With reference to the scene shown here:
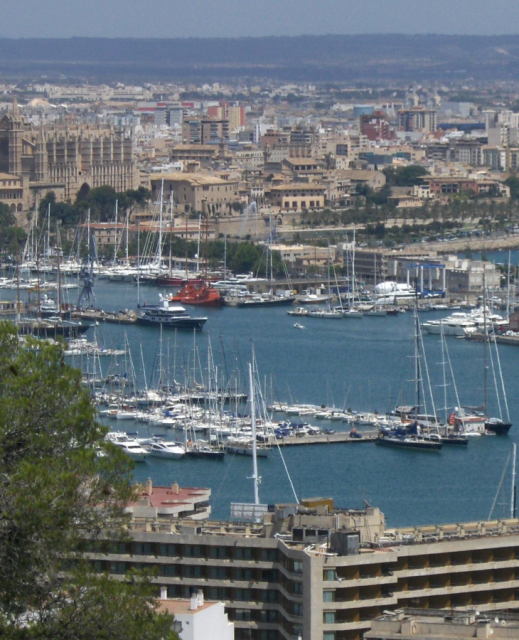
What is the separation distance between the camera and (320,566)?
8.45 metres

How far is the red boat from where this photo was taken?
30.8m

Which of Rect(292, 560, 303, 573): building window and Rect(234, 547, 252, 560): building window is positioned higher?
Rect(292, 560, 303, 573): building window

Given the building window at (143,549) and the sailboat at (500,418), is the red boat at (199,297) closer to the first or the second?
the sailboat at (500,418)

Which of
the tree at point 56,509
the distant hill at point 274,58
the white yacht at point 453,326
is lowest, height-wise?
the distant hill at point 274,58

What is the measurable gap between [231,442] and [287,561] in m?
9.12

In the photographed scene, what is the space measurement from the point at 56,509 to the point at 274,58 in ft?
528

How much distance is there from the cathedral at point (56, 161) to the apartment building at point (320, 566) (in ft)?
110

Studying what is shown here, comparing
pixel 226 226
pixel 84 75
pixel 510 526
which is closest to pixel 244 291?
pixel 226 226

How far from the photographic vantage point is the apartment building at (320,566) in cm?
851

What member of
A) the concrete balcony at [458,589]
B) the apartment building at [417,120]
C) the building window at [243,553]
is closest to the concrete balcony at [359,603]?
the concrete balcony at [458,589]

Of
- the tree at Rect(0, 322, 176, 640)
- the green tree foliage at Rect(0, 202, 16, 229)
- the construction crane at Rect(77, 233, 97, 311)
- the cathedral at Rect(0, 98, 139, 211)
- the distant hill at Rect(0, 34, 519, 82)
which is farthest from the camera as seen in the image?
the distant hill at Rect(0, 34, 519, 82)

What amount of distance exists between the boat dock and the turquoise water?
0.12m

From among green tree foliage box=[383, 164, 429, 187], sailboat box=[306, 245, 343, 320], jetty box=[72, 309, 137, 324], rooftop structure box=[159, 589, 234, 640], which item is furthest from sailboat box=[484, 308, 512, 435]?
green tree foliage box=[383, 164, 429, 187]

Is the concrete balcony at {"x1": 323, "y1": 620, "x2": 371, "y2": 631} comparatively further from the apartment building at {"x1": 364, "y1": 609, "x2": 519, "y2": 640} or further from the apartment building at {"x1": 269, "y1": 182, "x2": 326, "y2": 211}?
the apartment building at {"x1": 269, "y1": 182, "x2": 326, "y2": 211}
